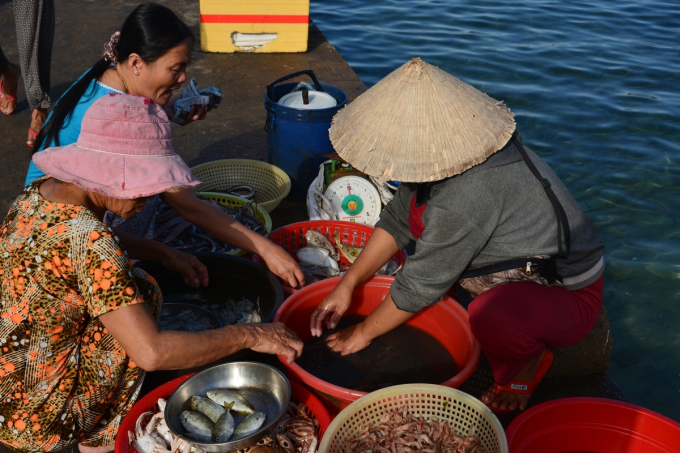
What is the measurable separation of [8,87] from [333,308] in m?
4.15

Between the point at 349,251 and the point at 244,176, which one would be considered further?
the point at 244,176

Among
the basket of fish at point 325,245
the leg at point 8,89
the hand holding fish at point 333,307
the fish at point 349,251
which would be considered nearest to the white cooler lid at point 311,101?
the basket of fish at point 325,245

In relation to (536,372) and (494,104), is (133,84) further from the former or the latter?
(536,372)

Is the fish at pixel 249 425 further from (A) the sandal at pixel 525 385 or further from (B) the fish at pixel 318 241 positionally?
(B) the fish at pixel 318 241

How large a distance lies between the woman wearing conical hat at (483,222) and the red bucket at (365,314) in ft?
0.55

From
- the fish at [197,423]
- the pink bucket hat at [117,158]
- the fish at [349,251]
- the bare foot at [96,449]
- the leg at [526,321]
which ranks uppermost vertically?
the pink bucket hat at [117,158]

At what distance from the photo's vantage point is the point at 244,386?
7.78ft

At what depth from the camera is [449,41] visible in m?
8.85

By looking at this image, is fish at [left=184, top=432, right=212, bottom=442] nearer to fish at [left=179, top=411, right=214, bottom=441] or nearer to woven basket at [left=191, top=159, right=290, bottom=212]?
fish at [left=179, top=411, right=214, bottom=441]

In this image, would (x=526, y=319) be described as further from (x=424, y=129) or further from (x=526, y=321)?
(x=424, y=129)

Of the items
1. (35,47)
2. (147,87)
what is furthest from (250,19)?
(147,87)

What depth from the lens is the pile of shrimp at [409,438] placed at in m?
2.08

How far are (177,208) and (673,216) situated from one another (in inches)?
179

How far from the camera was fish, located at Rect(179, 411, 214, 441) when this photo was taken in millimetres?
2117
